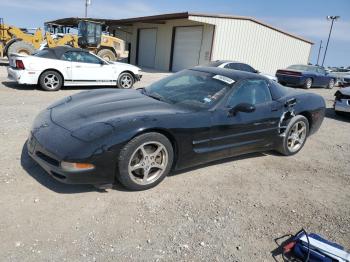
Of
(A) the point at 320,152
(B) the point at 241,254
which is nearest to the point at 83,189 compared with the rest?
(B) the point at 241,254

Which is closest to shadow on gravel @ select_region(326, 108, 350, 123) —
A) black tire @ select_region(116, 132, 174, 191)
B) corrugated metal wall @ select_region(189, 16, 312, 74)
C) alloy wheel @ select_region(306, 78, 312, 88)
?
black tire @ select_region(116, 132, 174, 191)

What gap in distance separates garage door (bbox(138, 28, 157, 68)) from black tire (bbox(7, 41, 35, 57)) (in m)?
10.9

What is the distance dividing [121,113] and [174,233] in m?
Result: 1.42

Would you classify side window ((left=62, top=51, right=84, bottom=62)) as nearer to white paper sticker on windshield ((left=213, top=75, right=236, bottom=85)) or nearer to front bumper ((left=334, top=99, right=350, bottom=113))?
white paper sticker on windshield ((left=213, top=75, right=236, bottom=85))

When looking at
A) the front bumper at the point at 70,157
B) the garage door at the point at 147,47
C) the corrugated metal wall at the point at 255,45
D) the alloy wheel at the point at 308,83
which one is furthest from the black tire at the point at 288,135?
the garage door at the point at 147,47

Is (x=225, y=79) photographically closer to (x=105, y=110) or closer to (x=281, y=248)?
(x=105, y=110)

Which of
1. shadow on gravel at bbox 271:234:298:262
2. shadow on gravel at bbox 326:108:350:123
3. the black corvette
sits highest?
the black corvette

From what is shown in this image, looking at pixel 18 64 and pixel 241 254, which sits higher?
pixel 18 64

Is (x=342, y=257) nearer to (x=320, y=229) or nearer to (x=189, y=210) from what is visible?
(x=320, y=229)

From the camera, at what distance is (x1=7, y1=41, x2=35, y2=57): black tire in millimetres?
14703

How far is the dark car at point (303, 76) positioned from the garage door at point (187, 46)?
5383mm

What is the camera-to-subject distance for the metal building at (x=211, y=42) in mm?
19375

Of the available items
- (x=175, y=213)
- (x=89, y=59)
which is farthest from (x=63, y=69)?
(x=175, y=213)

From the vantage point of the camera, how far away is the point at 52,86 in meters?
9.55
